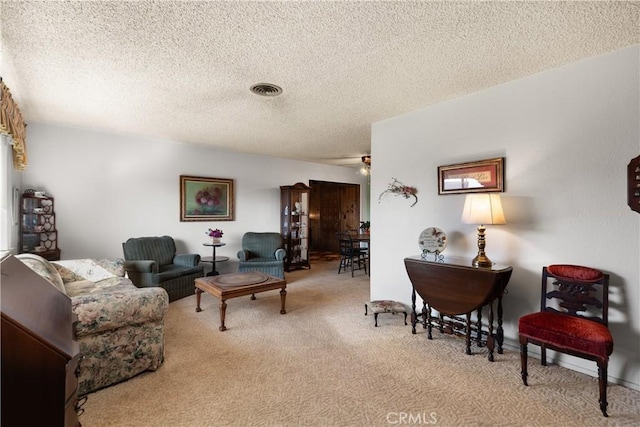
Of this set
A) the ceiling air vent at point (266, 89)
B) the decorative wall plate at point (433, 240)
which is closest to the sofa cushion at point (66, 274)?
the ceiling air vent at point (266, 89)

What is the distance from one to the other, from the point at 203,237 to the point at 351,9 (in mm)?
4249

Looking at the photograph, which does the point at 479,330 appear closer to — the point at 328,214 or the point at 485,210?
the point at 485,210

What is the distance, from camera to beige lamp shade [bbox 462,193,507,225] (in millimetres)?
2365

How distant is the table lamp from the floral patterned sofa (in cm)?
248

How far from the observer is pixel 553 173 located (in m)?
2.30

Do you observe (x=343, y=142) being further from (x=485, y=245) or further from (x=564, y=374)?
(x=564, y=374)

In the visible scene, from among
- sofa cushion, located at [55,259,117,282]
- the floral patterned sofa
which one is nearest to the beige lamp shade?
the floral patterned sofa

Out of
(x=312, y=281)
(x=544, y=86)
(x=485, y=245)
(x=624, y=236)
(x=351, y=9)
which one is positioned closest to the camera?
(x=351, y=9)

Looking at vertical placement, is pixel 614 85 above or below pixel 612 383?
above

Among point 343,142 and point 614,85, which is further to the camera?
point 343,142

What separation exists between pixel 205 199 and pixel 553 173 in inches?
179

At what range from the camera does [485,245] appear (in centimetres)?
261

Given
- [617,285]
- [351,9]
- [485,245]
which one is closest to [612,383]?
[617,285]

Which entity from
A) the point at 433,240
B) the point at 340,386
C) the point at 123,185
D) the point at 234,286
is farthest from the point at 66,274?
the point at 433,240
